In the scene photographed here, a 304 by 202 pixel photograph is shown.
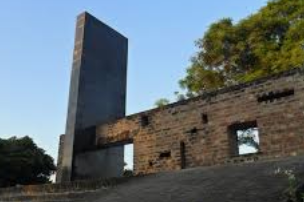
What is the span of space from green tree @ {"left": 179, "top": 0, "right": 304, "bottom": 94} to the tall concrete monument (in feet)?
12.3

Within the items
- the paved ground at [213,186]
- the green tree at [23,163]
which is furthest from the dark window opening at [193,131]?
the green tree at [23,163]

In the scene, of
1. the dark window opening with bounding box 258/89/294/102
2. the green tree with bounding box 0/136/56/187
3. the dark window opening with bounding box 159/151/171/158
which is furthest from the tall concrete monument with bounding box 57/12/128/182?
the green tree with bounding box 0/136/56/187

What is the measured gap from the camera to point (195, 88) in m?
17.3

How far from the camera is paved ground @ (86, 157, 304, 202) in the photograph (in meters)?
5.47

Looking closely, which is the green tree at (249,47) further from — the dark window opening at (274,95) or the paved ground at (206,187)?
the paved ground at (206,187)

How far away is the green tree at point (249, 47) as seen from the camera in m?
15.1

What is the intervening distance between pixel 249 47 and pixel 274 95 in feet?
22.7

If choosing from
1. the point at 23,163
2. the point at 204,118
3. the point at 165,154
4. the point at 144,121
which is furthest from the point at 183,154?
the point at 23,163

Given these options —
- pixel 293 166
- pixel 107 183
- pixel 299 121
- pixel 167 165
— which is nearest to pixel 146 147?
pixel 167 165

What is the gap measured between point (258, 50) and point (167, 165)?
6.86 metres

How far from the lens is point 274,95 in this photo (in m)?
9.67

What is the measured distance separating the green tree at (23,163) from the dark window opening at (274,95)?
1578 cm

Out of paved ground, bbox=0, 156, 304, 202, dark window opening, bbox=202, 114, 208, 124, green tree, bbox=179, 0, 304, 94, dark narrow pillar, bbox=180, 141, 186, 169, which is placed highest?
green tree, bbox=179, 0, 304, 94

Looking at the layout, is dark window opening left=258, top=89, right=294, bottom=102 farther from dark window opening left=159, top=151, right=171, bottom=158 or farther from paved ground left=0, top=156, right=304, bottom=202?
dark window opening left=159, top=151, right=171, bottom=158
